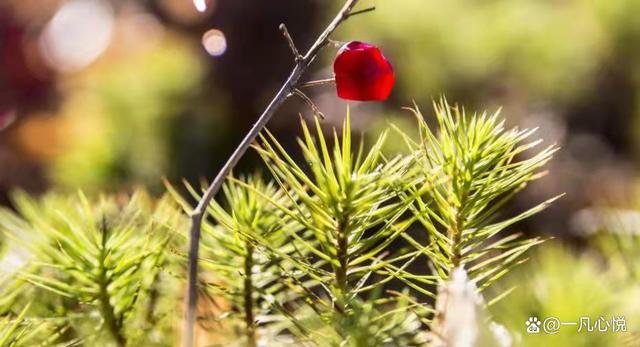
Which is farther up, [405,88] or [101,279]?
[405,88]

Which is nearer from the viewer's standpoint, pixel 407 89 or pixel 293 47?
pixel 293 47

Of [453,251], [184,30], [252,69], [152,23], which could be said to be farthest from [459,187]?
[152,23]

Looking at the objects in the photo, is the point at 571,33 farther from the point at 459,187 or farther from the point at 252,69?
the point at 459,187

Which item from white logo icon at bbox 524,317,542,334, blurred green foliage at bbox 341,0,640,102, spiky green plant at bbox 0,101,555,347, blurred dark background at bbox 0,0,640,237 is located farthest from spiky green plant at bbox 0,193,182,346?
blurred green foliage at bbox 341,0,640,102

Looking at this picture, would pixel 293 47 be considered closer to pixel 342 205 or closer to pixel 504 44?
pixel 342 205

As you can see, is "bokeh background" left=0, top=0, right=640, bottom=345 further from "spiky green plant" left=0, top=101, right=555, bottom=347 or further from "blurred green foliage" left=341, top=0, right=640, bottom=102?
"spiky green plant" left=0, top=101, right=555, bottom=347

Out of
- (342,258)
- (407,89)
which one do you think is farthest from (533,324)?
(407,89)
